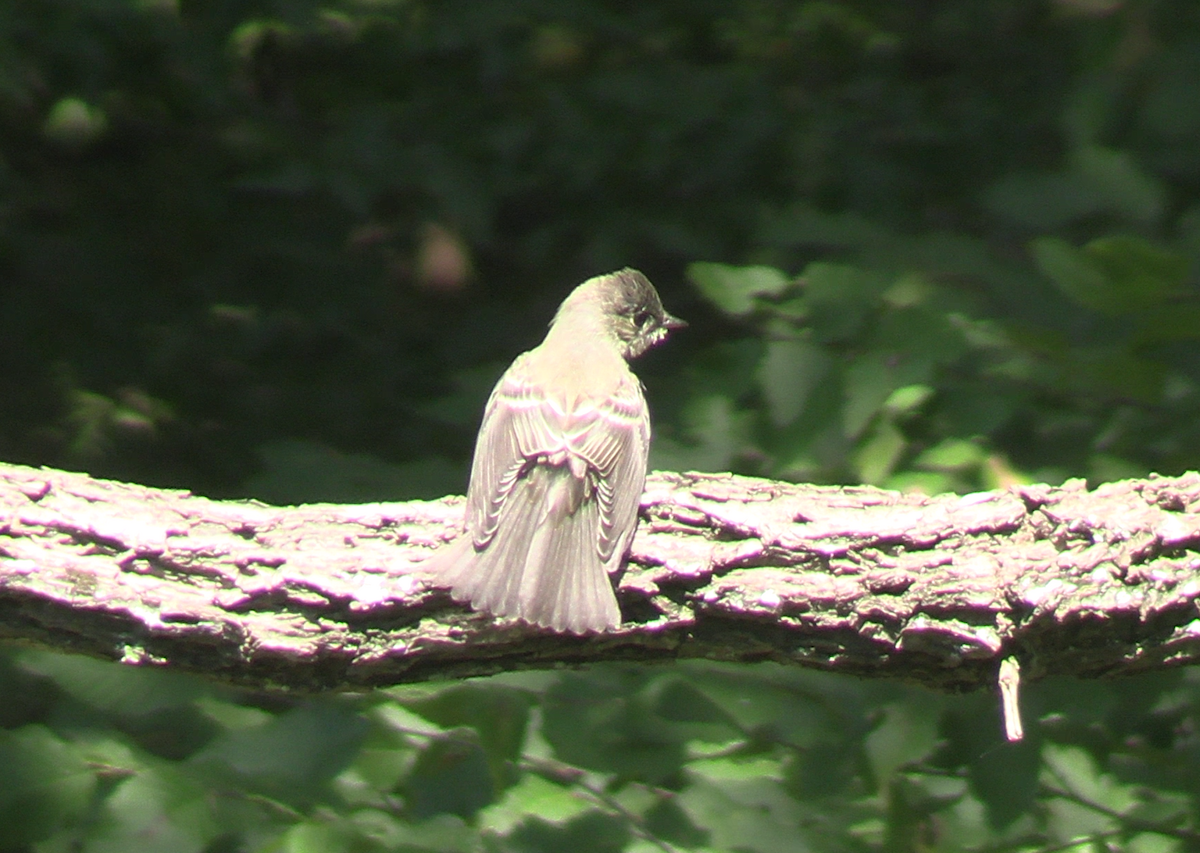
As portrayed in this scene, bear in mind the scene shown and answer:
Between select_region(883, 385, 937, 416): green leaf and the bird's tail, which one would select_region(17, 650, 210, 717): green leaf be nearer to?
the bird's tail

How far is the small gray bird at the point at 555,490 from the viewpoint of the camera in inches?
91.4

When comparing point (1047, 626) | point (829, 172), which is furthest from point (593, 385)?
point (829, 172)

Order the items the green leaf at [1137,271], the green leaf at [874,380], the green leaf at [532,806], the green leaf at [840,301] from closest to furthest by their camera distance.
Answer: the green leaf at [532,806] → the green leaf at [1137,271] → the green leaf at [874,380] → the green leaf at [840,301]

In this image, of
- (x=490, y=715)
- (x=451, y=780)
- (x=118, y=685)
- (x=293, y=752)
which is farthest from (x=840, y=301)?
(x=118, y=685)

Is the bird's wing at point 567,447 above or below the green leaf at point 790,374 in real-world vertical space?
below

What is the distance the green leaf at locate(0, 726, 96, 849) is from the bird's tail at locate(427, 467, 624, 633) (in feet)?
2.79

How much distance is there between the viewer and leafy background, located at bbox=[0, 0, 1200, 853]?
8.84ft

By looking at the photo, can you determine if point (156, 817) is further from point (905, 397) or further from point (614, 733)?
point (905, 397)

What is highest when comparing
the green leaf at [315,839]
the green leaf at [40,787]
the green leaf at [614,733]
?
the green leaf at [614,733]

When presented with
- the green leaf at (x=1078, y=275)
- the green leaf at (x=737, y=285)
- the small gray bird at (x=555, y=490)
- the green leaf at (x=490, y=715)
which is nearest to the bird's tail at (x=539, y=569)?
the small gray bird at (x=555, y=490)

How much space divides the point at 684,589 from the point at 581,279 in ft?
10.8

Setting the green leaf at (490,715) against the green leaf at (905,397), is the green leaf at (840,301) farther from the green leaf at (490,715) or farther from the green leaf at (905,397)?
the green leaf at (490,715)

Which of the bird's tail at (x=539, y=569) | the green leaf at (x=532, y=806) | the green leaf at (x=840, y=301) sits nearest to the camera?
the bird's tail at (x=539, y=569)

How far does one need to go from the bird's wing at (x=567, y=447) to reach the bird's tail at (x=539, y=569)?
3cm
